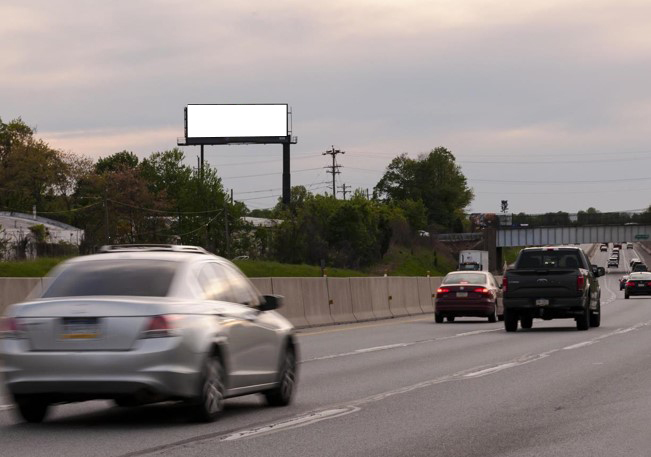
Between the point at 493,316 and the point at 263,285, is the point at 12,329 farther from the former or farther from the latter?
the point at 493,316

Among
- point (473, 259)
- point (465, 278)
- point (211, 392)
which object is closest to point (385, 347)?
point (211, 392)

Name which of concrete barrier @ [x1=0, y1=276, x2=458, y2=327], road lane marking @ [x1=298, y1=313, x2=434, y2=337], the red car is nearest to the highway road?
concrete barrier @ [x1=0, y1=276, x2=458, y2=327]

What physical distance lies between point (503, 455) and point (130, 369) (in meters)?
3.09

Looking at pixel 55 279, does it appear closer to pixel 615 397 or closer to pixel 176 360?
pixel 176 360

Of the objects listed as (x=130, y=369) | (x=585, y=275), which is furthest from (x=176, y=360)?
(x=585, y=275)

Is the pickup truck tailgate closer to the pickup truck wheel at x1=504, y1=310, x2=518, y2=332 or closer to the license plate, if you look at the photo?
the pickup truck wheel at x1=504, y1=310, x2=518, y2=332

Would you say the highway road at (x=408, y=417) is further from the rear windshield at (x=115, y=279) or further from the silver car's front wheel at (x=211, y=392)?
the rear windshield at (x=115, y=279)

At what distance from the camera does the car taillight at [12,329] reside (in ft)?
36.8

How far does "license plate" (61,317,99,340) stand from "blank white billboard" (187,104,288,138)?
12628 centimetres

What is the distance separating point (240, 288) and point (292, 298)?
19.1m

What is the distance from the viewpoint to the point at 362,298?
1518 inches

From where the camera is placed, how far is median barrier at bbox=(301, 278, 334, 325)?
3309cm

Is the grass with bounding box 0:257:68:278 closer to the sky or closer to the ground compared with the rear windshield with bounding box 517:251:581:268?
closer to the ground

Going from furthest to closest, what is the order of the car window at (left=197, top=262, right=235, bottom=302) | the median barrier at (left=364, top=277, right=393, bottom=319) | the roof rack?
the median barrier at (left=364, top=277, right=393, bottom=319), the roof rack, the car window at (left=197, top=262, right=235, bottom=302)
